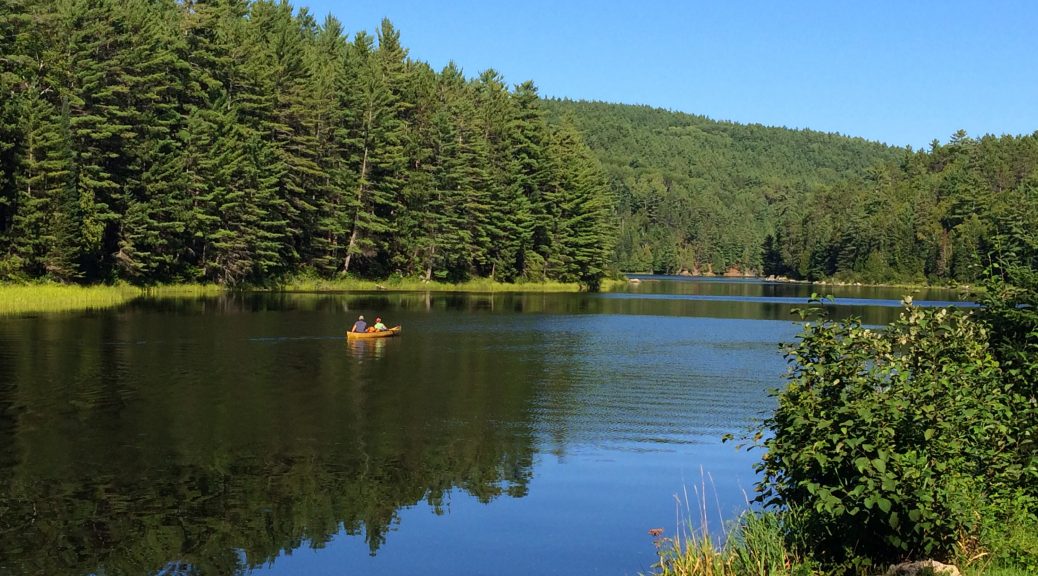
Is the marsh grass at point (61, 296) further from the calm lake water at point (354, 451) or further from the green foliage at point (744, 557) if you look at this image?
the green foliage at point (744, 557)

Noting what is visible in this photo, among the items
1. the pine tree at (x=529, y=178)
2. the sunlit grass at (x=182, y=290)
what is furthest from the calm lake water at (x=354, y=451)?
the pine tree at (x=529, y=178)

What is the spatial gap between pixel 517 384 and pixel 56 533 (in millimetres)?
21425

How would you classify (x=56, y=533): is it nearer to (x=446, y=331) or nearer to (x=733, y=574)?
(x=733, y=574)

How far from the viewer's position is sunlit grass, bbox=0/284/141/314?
193 ft

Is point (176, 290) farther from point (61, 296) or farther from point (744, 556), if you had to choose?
point (744, 556)

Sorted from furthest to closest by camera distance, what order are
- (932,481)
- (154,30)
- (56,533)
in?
(154,30)
(56,533)
(932,481)

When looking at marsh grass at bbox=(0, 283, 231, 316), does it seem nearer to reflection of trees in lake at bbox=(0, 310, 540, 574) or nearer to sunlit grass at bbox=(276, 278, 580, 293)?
reflection of trees in lake at bbox=(0, 310, 540, 574)

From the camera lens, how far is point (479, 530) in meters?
17.0

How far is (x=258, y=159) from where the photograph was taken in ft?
290

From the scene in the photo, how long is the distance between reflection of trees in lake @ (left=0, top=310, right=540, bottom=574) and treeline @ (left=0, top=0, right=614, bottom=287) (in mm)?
29872

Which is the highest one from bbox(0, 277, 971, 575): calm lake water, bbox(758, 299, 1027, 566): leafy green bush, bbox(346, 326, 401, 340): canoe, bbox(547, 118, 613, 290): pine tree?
bbox(547, 118, 613, 290): pine tree

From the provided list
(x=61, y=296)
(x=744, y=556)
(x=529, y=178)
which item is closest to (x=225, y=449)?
(x=744, y=556)

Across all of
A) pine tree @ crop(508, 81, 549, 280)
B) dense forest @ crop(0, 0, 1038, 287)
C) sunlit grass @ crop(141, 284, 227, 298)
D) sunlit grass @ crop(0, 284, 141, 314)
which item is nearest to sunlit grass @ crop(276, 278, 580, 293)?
dense forest @ crop(0, 0, 1038, 287)

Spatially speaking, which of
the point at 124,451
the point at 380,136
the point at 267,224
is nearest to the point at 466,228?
the point at 380,136
